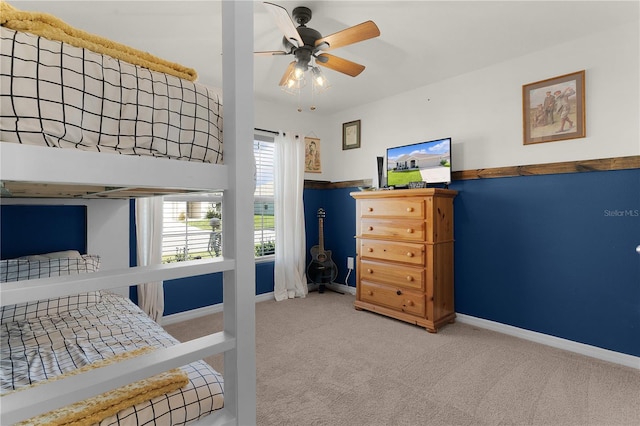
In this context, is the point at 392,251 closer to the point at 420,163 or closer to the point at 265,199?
the point at 420,163

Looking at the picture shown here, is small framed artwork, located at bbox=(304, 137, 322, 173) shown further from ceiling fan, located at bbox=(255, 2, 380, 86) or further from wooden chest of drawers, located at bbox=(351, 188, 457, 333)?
ceiling fan, located at bbox=(255, 2, 380, 86)

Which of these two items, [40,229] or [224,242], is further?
[40,229]

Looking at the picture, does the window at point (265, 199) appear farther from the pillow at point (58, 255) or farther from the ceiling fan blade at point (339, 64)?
the pillow at point (58, 255)

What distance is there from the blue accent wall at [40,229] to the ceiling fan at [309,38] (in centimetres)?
188

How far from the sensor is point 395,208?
10.3 ft

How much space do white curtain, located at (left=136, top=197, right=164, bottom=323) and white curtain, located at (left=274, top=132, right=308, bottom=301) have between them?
133 centimetres

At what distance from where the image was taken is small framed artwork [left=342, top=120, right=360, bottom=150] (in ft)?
13.5

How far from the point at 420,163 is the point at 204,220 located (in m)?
2.34

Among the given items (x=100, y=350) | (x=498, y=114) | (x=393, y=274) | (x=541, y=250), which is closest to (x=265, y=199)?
(x=393, y=274)

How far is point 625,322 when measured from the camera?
2.29m

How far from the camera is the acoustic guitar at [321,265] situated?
4.16 metres

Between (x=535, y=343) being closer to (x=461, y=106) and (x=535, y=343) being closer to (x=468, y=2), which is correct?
(x=461, y=106)

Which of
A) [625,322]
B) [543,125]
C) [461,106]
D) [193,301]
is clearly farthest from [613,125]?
[193,301]

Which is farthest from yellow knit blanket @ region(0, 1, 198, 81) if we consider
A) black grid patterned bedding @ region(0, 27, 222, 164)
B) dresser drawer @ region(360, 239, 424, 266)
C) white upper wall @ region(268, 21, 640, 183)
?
white upper wall @ region(268, 21, 640, 183)
